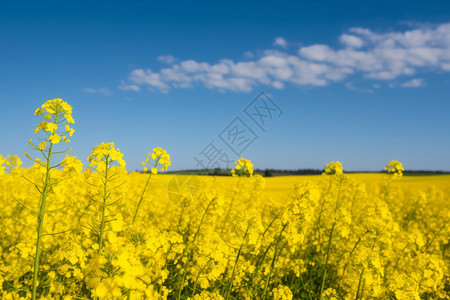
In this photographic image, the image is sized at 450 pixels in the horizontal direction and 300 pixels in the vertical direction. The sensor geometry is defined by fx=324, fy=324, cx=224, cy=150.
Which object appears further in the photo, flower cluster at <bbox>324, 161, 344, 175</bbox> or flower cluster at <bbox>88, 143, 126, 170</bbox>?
flower cluster at <bbox>324, 161, 344, 175</bbox>

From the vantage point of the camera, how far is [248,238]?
348 centimetres

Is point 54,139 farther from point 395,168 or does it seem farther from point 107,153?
point 395,168

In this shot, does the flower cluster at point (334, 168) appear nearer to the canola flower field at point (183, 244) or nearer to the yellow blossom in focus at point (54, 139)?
the canola flower field at point (183, 244)

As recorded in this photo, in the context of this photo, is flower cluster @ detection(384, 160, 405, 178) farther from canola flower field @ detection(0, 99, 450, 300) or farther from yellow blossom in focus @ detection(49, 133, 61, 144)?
yellow blossom in focus @ detection(49, 133, 61, 144)

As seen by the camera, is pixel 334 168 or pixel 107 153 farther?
pixel 334 168

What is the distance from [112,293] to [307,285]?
16.6 feet

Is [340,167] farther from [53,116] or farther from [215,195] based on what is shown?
[53,116]

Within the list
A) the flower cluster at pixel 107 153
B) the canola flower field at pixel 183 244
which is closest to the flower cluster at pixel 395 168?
the canola flower field at pixel 183 244

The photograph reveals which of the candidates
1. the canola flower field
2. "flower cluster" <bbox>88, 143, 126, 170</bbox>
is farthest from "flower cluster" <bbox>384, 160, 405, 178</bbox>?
"flower cluster" <bbox>88, 143, 126, 170</bbox>

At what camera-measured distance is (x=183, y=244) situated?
5.44 metres

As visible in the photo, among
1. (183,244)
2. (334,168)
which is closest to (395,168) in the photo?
(334,168)

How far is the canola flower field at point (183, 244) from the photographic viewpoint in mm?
2596

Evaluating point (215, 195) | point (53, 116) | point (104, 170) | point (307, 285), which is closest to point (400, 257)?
point (307, 285)

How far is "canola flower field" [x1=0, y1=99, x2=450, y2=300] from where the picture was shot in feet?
8.52
